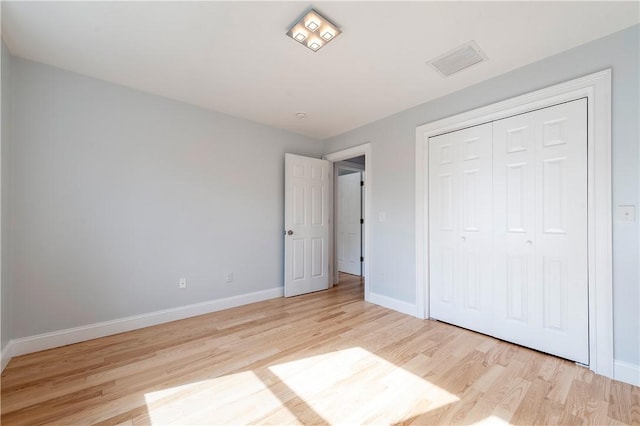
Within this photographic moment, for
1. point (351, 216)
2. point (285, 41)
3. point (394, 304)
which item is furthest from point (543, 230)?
point (351, 216)

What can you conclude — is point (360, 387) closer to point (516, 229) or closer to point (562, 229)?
point (516, 229)

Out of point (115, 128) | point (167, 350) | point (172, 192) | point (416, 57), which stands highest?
point (416, 57)

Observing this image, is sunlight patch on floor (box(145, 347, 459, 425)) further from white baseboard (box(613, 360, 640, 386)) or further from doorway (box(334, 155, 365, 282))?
doorway (box(334, 155, 365, 282))

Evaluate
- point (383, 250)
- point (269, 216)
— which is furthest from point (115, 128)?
point (383, 250)

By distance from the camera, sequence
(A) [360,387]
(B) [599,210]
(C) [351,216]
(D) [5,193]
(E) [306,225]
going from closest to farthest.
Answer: (A) [360,387] < (B) [599,210] < (D) [5,193] < (E) [306,225] < (C) [351,216]

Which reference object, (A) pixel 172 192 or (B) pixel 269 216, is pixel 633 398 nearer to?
(B) pixel 269 216

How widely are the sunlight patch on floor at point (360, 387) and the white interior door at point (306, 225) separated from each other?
6.08 ft

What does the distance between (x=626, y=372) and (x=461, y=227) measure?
1.50 meters

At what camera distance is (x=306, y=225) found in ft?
13.5

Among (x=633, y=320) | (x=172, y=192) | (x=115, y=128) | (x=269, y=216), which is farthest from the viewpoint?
(x=269, y=216)

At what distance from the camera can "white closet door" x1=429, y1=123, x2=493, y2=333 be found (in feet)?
8.52

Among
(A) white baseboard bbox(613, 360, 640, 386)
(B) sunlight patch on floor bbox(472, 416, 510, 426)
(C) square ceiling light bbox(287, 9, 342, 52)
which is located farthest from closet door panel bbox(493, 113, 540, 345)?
(C) square ceiling light bbox(287, 9, 342, 52)

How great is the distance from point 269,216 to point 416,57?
267cm

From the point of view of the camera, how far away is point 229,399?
166 centimetres
